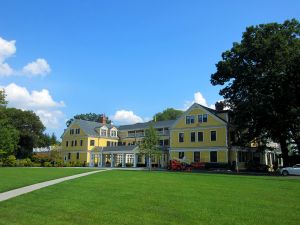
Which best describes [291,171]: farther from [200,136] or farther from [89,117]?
[89,117]

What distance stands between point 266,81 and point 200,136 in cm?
1395

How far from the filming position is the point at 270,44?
127 ft

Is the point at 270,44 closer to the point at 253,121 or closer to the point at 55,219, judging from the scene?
the point at 253,121

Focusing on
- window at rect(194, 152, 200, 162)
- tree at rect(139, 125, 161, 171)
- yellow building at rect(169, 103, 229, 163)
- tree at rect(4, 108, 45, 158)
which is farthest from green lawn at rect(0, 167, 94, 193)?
tree at rect(4, 108, 45, 158)

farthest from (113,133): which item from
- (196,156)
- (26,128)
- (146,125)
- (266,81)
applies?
(266,81)

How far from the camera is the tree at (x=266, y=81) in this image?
3688 centimetres

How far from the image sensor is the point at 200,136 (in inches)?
1911

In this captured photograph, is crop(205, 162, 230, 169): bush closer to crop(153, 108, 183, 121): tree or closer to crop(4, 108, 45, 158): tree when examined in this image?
crop(4, 108, 45, 158): tree

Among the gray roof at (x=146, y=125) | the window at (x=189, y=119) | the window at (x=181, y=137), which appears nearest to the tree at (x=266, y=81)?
the window at (x=189, y=119)

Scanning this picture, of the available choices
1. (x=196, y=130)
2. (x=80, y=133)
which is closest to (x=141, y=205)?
(x=196, y=130)

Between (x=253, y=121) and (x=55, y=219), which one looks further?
(x=253, y=121)

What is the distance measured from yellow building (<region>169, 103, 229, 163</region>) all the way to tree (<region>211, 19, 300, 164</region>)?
4038 mm

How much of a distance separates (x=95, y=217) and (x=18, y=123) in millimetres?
67120

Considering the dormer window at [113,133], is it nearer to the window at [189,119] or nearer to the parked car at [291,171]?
the window at [189,119]
